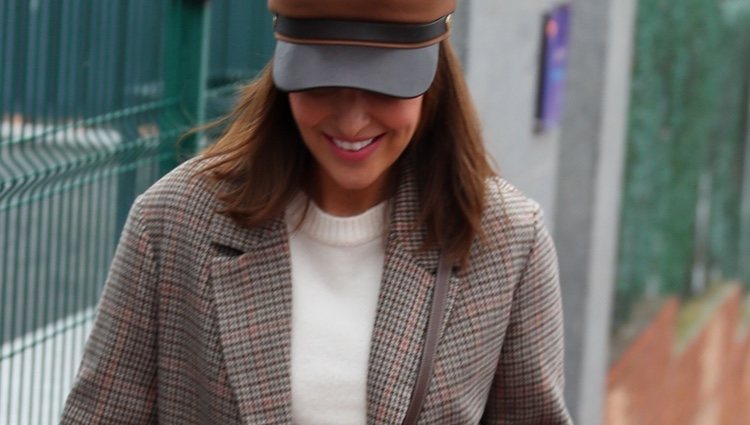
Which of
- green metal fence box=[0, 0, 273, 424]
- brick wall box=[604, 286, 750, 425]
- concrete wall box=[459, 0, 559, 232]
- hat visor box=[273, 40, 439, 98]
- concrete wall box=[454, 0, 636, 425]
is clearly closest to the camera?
hat visor box=[273, 40, 439, 98]

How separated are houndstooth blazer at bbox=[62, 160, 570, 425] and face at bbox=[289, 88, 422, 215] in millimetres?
215

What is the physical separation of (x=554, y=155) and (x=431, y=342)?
4.50m

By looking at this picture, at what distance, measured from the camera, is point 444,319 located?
3090 millimetres

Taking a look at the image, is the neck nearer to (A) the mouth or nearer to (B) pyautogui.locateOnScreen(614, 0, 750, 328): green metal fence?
(A) the mouth

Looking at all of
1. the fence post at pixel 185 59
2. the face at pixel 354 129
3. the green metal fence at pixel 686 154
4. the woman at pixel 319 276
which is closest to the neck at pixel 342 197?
the woman at pixel 319 276

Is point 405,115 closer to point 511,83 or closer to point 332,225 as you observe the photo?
point 332,225

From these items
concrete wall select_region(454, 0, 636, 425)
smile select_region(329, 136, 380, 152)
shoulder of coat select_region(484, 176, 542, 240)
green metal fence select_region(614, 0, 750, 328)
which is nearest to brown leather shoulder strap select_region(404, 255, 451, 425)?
shoulder of coat select_region(484, 176, 542, 240)

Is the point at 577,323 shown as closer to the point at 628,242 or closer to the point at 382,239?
the point at 628,242

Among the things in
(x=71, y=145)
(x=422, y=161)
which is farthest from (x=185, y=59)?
(x=422, y=161)

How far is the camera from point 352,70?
283 cm

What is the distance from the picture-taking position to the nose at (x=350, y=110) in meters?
2.86

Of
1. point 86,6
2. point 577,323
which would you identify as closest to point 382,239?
point 86,6

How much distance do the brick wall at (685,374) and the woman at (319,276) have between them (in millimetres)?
6004

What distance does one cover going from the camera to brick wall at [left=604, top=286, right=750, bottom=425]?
32.0ft
